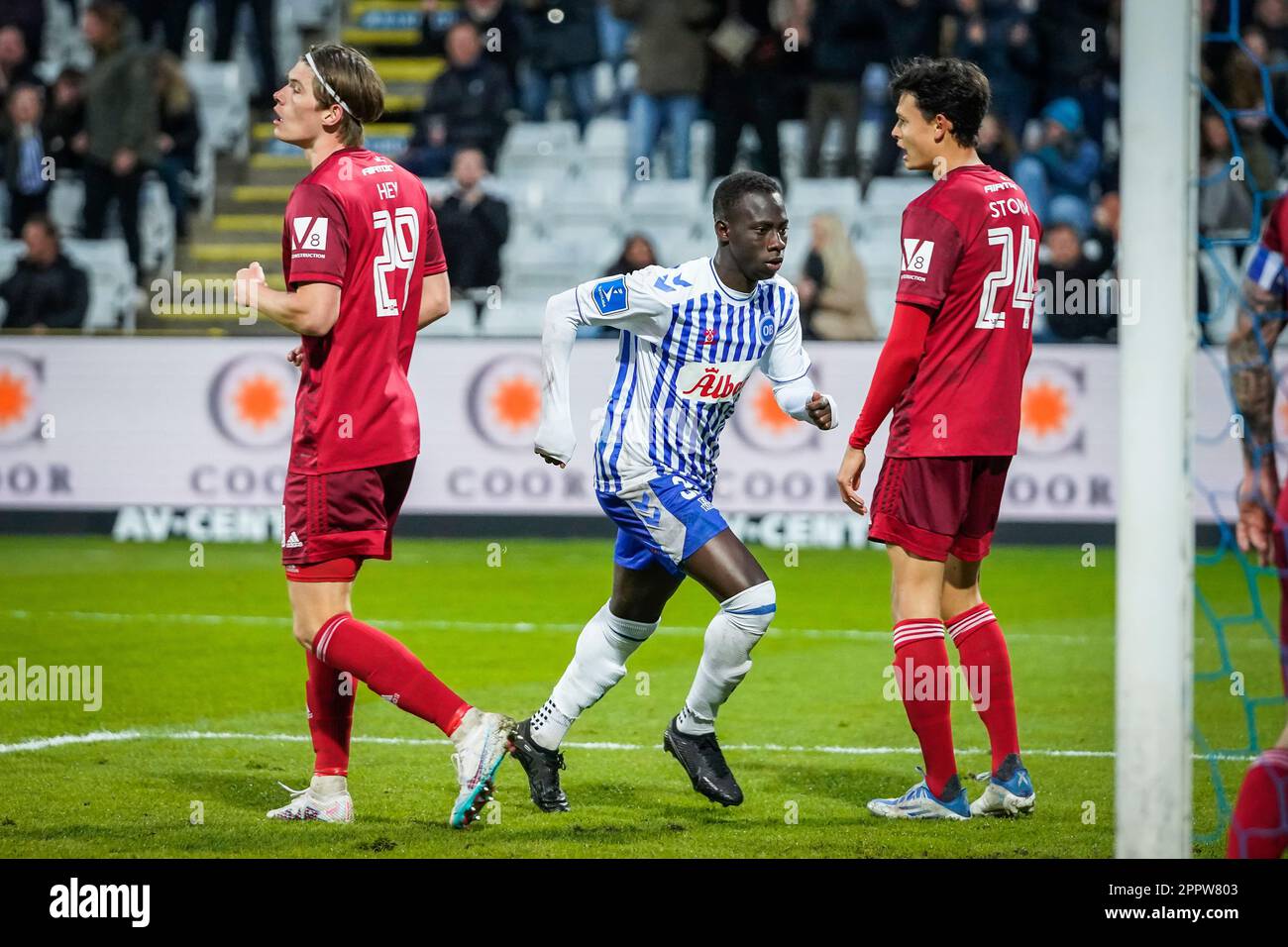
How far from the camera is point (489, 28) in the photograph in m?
15.9

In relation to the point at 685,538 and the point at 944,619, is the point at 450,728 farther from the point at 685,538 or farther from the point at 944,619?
the point at 944,619

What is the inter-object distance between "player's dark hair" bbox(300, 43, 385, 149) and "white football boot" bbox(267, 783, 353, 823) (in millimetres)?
1961

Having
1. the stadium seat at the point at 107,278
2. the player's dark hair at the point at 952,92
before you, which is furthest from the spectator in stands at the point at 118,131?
the player's dark hair at the point at 952,92

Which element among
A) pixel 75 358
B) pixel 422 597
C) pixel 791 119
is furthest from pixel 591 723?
pixel 791 119

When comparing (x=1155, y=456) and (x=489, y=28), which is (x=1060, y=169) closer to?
(x=489, y=28)

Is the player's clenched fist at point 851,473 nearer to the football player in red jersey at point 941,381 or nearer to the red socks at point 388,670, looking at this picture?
the football player in red jersey at point 941,381

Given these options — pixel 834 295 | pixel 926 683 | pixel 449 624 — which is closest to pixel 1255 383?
pixel 926 683

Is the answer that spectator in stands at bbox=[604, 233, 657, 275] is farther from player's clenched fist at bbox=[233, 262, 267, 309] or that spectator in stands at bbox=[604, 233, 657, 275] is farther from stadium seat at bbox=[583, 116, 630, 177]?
player's clenched fist at bbox=[233, 262, 267, 309]

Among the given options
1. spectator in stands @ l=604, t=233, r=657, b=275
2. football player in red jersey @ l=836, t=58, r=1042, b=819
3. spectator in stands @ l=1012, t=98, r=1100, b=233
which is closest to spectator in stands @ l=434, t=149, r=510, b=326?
spectator in stands @ l=604, t=233, r=657, b=275

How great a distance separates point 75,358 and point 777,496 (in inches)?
202

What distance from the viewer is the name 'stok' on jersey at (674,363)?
17.5 ft

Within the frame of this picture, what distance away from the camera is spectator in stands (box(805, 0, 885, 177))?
1511 centimetres

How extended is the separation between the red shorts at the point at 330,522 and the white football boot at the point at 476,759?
0.58 metres

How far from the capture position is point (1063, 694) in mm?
7656
